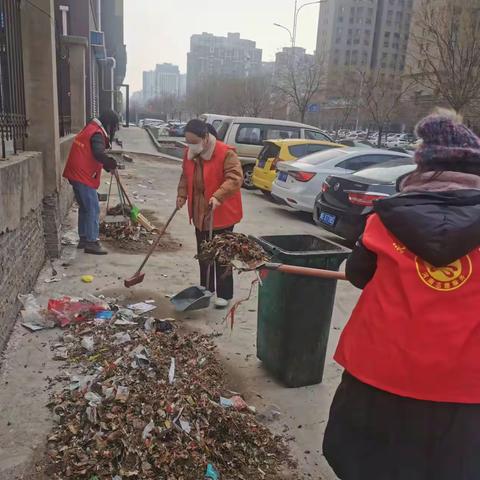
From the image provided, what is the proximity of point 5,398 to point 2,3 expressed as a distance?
11.2 feet

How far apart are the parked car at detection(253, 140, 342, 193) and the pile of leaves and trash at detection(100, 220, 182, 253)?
14.6 ft

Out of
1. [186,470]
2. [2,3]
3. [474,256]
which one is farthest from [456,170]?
[2,3]

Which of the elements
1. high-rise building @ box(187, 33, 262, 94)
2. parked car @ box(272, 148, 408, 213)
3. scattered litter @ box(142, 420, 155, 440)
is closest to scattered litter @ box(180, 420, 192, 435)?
scattered litter @ box(142, 420, 155, 440)

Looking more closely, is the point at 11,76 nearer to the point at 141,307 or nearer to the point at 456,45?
the point at 141,307

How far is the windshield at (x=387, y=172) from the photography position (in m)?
7.64

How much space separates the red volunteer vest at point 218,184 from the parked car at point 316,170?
4.87 metres

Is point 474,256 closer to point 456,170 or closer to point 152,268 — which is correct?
point 456,170

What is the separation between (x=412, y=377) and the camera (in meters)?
1.62

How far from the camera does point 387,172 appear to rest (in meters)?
7.88

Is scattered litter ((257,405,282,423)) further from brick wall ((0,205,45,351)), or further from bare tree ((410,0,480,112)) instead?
bare tree ((410,0,480,112))

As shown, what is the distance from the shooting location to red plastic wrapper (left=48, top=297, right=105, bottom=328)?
164 inches

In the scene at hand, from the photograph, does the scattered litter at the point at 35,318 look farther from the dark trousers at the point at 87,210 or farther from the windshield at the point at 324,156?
the windshield at the point at 324,156

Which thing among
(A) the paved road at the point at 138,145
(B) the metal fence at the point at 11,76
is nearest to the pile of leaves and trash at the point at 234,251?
(B) the metal fence at the point at 11,76

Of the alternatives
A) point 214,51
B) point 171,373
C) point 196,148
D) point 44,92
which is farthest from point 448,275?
point 214,51
